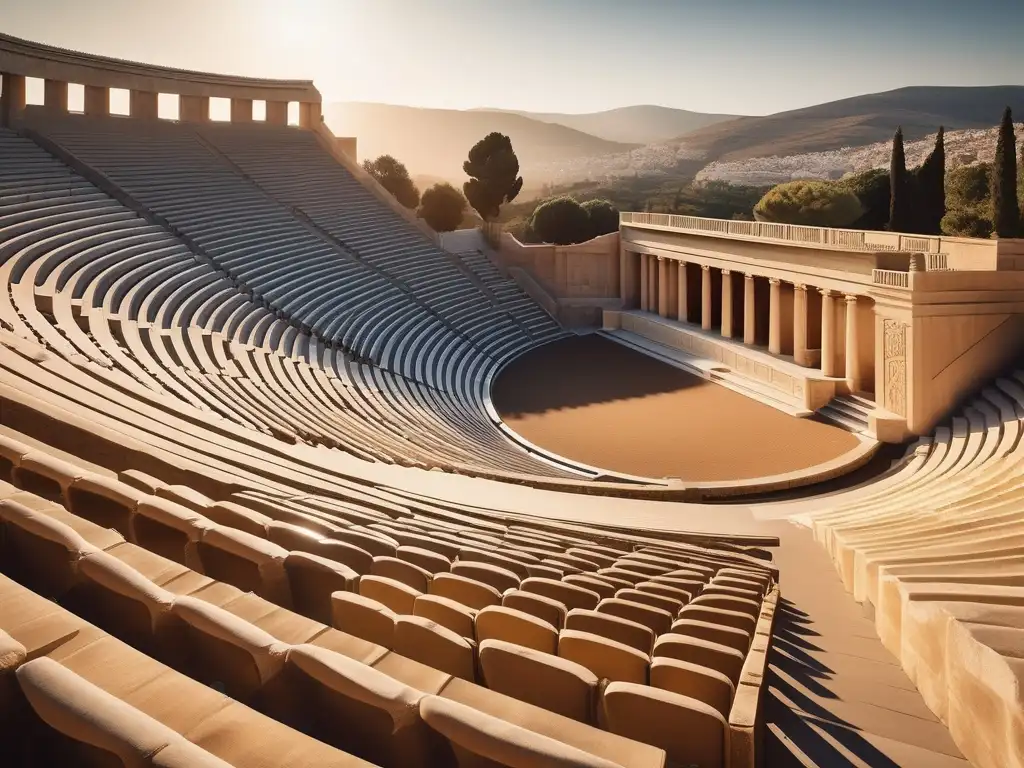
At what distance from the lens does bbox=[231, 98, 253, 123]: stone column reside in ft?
150

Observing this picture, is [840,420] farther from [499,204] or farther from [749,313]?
[499,204]

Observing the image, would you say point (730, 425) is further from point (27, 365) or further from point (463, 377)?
point (27, 365)

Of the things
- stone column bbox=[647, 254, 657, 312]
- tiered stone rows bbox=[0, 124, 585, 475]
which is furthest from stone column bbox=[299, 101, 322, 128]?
stone column bbox=[647, 254, 657, 312]

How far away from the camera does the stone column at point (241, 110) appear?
45781 mm

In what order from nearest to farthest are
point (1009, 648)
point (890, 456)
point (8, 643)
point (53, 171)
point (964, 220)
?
point (8, 643) → point (1009, 648) → point (890, 456) → point (53, 171) → point (964, 220)

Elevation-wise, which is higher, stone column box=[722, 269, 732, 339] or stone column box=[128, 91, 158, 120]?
stone column box=[128, 91, 158, 120]

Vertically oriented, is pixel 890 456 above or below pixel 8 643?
below

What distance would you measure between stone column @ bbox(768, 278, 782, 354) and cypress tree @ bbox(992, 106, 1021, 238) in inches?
341

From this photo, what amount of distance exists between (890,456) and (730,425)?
4.91 m

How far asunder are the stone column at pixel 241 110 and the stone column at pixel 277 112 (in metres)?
1.43

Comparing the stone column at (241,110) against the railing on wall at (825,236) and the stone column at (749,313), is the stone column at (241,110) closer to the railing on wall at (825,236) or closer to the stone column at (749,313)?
the railing on wall at (825,236)

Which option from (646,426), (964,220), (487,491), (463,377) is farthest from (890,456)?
(964,220)

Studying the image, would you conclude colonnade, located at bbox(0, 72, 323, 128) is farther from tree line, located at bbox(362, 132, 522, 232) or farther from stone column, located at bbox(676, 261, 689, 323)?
stone column, located at bbox(676, 261, 689, 323)

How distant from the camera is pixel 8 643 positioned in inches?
136
